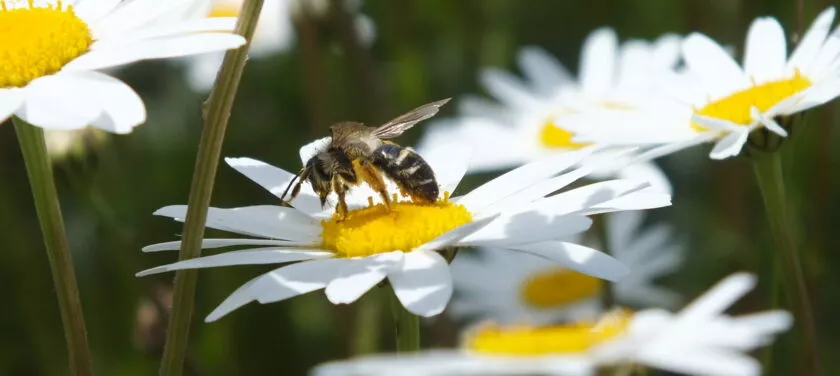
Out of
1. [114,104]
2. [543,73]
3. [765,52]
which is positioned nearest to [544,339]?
[114,104]

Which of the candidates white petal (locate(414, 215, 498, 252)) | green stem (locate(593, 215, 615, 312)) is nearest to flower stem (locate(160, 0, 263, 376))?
white petal (locate(414, 215, 498, 252))

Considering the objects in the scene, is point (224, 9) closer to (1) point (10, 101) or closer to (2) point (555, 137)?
(2) point (555, 137)

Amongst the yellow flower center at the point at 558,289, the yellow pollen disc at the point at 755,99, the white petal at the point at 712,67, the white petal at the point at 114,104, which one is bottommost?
the white petal at the point at 114,104

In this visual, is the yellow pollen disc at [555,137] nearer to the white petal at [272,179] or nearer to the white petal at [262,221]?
the white petal at [272,179]

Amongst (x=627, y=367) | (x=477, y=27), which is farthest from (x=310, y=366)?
(x=627, y=367)

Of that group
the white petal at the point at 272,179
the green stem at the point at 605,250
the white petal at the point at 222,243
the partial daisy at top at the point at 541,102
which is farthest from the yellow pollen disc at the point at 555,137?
the white petal at the point at 222,243

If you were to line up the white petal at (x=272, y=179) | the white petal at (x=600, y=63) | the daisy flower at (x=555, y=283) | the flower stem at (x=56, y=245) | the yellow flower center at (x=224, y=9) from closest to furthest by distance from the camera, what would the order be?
the flower stem at (x=56, y=245) < the white petal at (x=272, y=179) < the daisy flower at (x=555, y=283) < the white petal at (x=600, y=63) < the yellow flower center at (x=224, y=9)

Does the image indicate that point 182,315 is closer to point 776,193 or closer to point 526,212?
point 526,212
